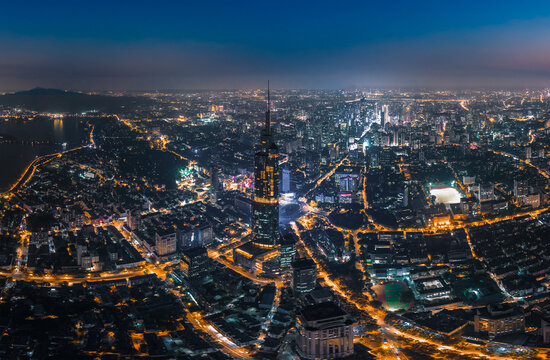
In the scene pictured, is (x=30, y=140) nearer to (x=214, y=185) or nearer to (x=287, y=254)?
(x=214, y=185)

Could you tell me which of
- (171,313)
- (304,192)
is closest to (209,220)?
(304,192)

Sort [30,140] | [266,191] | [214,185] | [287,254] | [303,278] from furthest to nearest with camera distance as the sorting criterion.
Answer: [30,140] < [214,185] < [266,191] < [287,254] < [303,278]

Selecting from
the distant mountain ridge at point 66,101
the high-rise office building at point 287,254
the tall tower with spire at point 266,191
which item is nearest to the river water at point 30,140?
the distant mountain ridge at point 66,101

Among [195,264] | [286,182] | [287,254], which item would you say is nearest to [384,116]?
[286,182]

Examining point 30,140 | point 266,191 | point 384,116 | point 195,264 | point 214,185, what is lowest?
point 195,264

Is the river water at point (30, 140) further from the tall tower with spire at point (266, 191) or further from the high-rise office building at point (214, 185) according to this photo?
the tall tower with spire at point (266, 191)

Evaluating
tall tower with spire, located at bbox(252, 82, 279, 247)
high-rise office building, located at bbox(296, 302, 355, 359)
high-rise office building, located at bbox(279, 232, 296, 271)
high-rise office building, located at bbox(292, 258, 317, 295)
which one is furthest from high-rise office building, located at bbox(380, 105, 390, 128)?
high-rise office building, located at bbox(296, 302, 355, 359)

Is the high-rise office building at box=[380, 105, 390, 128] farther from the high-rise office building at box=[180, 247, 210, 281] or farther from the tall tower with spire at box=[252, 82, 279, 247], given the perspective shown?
the high-rise office building at box=[180, 247, 210, 281]

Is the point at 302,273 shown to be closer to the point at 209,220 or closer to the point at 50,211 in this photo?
the point at 209,220
